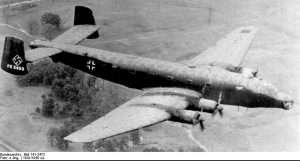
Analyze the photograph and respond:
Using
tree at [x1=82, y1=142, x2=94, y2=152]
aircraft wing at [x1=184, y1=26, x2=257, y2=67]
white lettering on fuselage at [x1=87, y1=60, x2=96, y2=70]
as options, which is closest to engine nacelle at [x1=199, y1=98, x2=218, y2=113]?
aircraft wing at [x1=184, y1=26, x2=257, y2=67]

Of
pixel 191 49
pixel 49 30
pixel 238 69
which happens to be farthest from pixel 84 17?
pixel 49 30

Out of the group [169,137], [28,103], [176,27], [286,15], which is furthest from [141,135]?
[286,15]

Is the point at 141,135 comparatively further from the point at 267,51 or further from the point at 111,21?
the point at 111,21

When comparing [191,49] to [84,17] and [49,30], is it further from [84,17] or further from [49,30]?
[84,17]

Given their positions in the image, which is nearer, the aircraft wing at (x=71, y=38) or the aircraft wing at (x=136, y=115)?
the aircraft wing at (x=136, y=115)

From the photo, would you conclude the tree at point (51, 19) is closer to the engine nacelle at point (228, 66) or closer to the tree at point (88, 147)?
the tree at point (88, 147)

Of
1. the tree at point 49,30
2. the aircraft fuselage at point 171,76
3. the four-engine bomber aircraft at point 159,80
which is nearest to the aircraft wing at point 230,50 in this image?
the four-engine bomber aircraft at point 159,80

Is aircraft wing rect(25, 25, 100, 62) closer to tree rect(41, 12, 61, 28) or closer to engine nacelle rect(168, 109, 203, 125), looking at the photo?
engine nacelle rect(168, 109, 203, 125)
